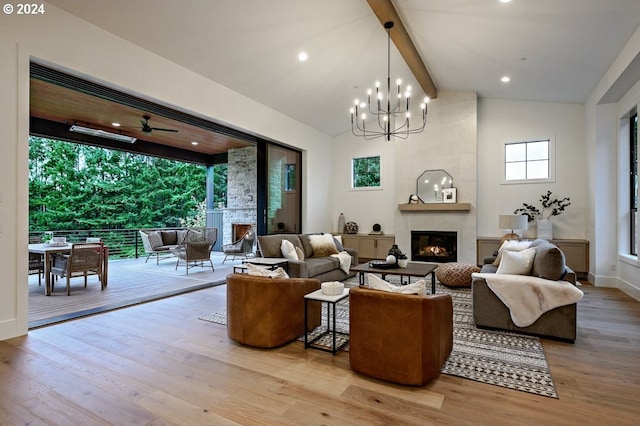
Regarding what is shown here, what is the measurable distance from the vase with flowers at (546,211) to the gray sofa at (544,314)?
3.56 m

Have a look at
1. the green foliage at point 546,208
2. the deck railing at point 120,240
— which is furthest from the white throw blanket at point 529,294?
the deck railing at point 120,240

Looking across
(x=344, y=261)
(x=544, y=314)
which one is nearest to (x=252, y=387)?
(x=544, y=314)

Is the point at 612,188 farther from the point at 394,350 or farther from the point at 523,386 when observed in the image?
the point at 394,350

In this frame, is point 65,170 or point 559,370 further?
point 65,170

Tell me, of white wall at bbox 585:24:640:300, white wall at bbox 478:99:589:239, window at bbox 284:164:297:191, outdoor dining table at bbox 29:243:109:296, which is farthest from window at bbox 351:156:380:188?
outdoor dining table at bbox 29:243:109:296

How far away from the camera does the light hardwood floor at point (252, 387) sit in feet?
6.57

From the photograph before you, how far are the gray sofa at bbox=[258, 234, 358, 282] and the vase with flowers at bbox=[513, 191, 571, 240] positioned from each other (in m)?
3.78

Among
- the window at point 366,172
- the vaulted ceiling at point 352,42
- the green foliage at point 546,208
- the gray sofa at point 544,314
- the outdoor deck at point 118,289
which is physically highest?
the vaulted ceiling at point 352,42

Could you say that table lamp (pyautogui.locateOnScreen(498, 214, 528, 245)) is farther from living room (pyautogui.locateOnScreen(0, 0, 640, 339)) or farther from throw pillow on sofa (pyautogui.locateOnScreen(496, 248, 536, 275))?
throw pillow on sofa (pyautogui.locateOnScreen(496, 248, 536, 275))

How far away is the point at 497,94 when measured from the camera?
6.94 m

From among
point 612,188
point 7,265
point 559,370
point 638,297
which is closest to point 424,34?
point 612,188

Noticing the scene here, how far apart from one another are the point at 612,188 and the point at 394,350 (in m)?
5.59

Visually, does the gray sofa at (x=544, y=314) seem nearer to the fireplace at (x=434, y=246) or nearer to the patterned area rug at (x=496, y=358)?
the patterned area rug at (x=496, y=358)

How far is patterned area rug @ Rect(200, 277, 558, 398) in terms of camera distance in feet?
8.00
